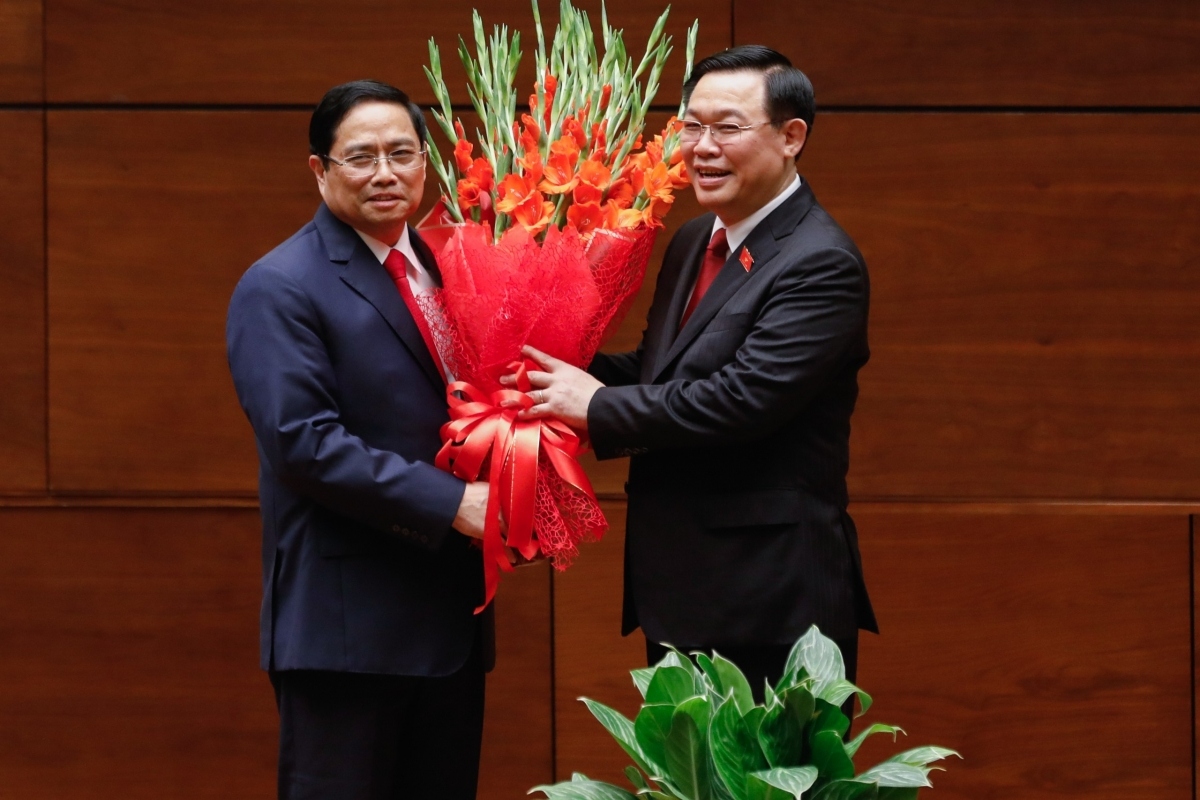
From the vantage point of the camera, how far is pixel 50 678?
319 cm

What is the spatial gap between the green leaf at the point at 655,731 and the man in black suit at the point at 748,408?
32.1 inches

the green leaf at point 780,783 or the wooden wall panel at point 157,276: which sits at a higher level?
the wooden wall panel at point 157,276

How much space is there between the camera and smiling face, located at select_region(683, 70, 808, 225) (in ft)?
6.89

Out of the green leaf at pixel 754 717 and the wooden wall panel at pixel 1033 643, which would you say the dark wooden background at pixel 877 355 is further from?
the green leaf at pixel 754 717

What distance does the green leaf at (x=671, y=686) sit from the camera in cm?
130

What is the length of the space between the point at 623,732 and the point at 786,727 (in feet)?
0.53

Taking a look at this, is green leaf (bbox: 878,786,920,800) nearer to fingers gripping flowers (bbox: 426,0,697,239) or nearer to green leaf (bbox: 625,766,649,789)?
green leaf (bbox: 625,766,649,789)

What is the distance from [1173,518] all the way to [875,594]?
70cm

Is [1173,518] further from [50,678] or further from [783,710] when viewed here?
[50,678]

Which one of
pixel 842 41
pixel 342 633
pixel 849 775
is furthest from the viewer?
pixel 842 41

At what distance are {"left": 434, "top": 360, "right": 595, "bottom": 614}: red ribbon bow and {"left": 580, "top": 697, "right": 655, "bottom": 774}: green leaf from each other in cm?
71

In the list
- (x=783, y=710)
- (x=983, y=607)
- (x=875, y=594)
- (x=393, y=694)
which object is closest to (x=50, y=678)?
(x=393, y=694)

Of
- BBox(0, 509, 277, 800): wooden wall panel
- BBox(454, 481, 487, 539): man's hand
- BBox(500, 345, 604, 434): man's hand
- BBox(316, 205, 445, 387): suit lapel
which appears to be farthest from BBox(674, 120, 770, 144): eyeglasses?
BBox(0, 509, 277, 800): wooden wall panel

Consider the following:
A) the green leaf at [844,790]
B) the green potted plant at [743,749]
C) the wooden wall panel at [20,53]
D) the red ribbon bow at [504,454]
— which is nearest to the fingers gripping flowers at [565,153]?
the red ribbon bow at [504,454]
